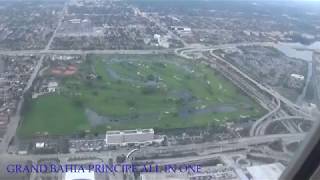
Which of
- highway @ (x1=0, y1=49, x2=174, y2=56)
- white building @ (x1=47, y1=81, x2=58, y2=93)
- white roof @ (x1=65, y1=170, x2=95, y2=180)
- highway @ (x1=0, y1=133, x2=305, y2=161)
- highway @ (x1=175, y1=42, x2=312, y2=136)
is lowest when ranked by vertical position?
highway @ (x1=0, y1=133, x2=305, y2=161)

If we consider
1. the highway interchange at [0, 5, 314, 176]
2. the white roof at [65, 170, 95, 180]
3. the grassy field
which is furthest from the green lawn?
the white roof at [65, 170, 95, 180]

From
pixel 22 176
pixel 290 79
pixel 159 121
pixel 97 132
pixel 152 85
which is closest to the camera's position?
pixel 22 176

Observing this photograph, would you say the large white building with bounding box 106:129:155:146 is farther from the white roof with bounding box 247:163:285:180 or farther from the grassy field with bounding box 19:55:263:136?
the white roof with bounding box 247:163:285:180

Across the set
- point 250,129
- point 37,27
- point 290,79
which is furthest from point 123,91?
point 37,27

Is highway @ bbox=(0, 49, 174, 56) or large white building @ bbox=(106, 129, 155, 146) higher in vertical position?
highway @ bbox=(0, 49, 174, 56)

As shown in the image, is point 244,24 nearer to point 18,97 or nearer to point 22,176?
point 18,97

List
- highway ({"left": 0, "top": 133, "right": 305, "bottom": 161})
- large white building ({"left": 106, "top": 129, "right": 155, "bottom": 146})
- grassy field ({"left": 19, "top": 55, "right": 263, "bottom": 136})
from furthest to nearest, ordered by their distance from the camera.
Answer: grassy field ({"left": 19, "top": 55, "right": 263, "bottom": 136}) → large white building ({"left": 106, "top": 129, "right": 155, "bottom": 146}) → highway ({"left": 0, "top": 133, "right": 305, "bottom": 161})

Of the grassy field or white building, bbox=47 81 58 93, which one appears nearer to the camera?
the grassy field

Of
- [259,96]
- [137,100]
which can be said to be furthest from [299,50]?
[137,100]
